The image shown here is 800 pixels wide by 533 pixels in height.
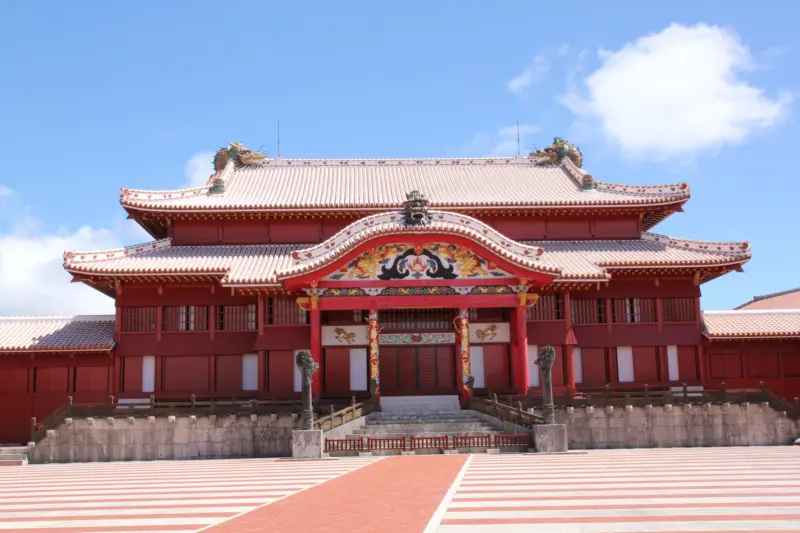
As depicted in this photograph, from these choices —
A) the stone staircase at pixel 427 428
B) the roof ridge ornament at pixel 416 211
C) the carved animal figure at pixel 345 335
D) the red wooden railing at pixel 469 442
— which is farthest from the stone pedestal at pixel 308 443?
the roof ridge ornament at pixel 416 211

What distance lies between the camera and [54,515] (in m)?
12.8

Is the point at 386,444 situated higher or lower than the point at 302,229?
lower

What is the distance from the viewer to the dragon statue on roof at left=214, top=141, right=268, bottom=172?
4238 centimetres

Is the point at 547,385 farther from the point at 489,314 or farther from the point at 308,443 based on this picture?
the point at 489,314

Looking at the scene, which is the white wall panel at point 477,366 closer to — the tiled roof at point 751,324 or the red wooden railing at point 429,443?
the red wooden railing at point 429,443

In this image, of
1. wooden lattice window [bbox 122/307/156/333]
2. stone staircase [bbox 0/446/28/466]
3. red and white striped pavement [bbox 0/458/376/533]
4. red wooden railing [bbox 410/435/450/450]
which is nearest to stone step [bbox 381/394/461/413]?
red wooden railing [bbox 410/435/450/450]

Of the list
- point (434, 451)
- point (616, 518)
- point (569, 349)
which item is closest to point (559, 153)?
point (569, 349)

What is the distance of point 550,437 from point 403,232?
377 inches

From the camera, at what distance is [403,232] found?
3059 centimetres

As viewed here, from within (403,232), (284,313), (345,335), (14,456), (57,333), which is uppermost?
(403,232)

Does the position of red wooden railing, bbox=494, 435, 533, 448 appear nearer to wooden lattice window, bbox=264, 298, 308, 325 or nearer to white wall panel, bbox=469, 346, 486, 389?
white wall panel, bbox=469, 346, 486, 389

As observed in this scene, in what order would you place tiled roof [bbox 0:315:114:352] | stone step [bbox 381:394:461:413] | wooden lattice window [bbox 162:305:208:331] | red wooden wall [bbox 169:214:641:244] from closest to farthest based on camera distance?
stone step [bbox 381:394:461:413]
tiled roof [bbox 0:315:114:352]
wooden lattice window [bbox 162:305:208:331]
red wooden wall [bbox 169:214:641:244]

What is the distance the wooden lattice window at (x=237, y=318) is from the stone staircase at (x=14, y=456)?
8.93 m

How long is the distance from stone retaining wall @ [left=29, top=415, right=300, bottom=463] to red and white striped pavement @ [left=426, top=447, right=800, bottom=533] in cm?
1022
